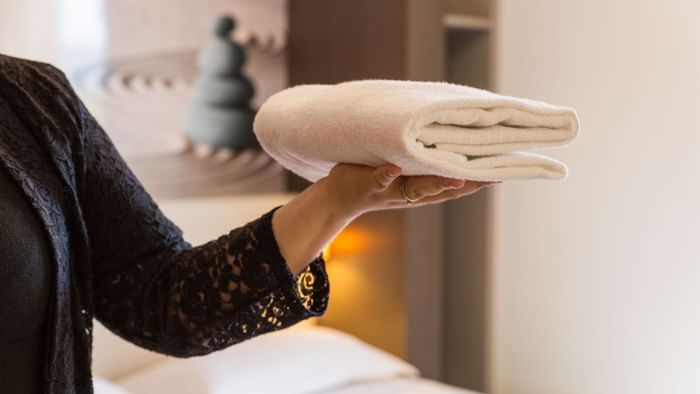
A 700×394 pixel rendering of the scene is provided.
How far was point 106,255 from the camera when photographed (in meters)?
1.02

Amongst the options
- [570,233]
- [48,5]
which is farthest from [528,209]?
[48,5]

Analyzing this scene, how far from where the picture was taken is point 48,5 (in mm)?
2266

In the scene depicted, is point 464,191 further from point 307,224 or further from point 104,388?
point 104,388

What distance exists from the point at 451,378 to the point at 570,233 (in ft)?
2.86

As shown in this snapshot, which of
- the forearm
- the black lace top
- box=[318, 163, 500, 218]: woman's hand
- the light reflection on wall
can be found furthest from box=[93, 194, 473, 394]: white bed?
box=[318, 163, 500, 218]: woman's hand

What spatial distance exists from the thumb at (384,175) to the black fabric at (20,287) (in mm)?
376

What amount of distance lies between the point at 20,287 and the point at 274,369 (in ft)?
4.41

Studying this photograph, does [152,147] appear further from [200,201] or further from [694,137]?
[694,137]

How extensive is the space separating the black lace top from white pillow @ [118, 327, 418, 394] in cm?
109

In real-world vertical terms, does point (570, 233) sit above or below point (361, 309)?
above

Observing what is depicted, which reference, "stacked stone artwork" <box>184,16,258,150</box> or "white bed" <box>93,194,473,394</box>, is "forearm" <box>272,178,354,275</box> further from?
"stacked stone artwork" <box>184,16,258,150</box>

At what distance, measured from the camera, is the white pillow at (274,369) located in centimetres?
210

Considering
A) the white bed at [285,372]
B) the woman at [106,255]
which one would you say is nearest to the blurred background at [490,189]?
the white bed at [285,372]

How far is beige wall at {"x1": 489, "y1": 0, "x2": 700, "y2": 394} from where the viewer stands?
1614 mm
